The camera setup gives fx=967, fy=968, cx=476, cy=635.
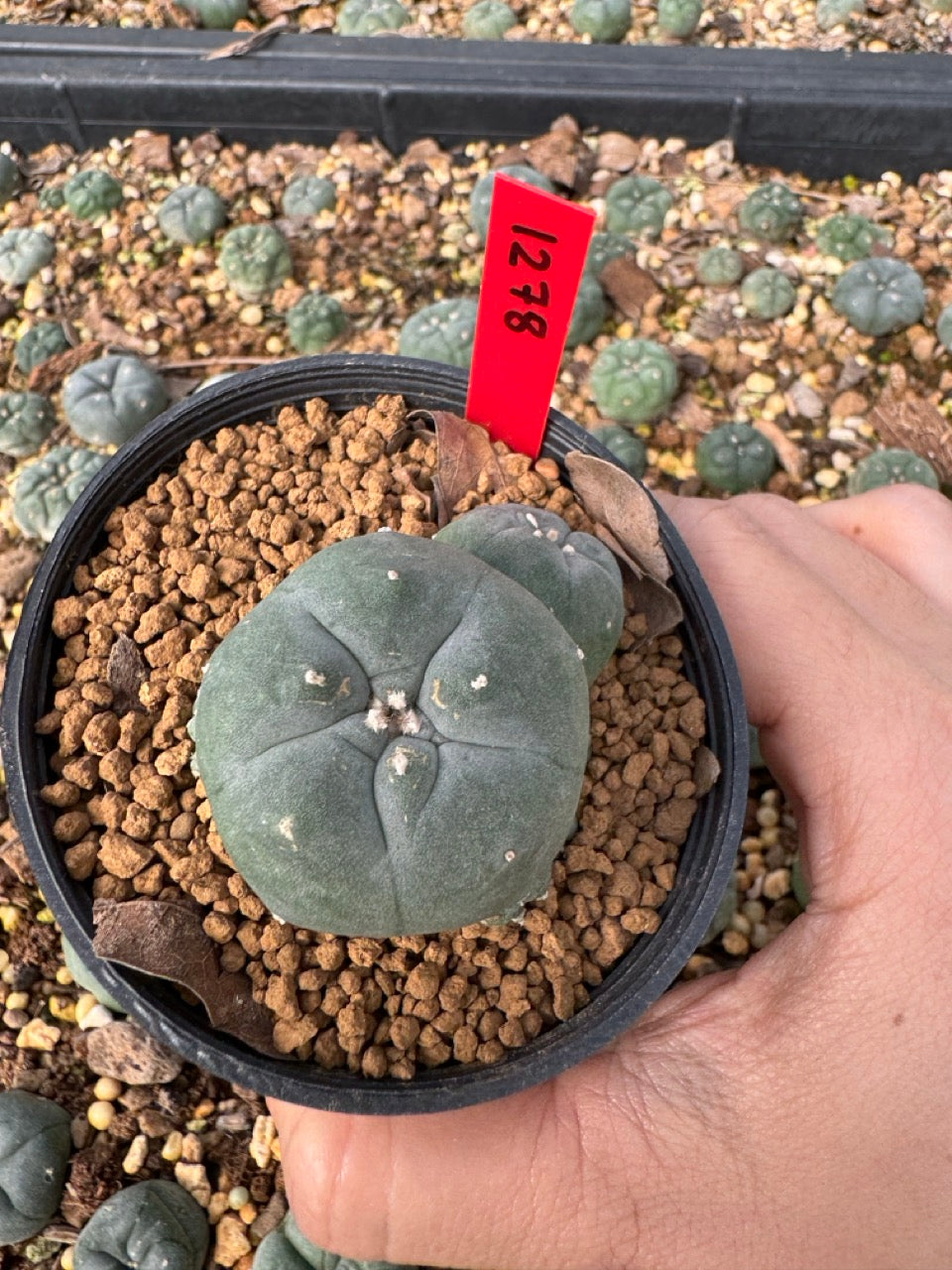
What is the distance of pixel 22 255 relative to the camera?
9.05 ft

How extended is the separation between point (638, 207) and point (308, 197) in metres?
0.96

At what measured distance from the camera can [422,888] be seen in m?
0.96

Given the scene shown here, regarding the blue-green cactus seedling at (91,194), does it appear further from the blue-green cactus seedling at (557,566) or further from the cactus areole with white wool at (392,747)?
the cactus areole with white wool at (392,747)

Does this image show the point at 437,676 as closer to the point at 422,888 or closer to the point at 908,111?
the point at 422,888

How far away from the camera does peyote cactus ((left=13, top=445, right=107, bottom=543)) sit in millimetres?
2279

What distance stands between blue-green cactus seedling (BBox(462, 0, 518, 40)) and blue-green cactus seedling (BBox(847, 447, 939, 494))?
6.37 feet

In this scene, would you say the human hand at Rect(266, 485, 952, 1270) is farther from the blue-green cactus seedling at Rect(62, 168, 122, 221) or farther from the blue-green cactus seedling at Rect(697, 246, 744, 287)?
the blue-green cactus seedling at Rect(62, 168, 122, 221)

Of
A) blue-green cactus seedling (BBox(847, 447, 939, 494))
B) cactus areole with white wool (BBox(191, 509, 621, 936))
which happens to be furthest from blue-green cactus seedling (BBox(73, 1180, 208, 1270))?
blue-green cactus seedling (BBox(847, 447, 939, 494))

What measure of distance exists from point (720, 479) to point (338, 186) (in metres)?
1.47

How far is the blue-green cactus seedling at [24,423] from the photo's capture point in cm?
247

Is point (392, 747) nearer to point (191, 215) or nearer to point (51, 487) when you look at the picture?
point (51, 487)

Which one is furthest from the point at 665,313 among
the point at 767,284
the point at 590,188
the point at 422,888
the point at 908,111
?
the point at 422,888

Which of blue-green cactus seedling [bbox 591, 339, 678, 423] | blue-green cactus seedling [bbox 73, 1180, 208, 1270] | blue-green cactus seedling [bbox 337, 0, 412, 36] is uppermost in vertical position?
blue-green cactus seedling [bbox 337, 0, 412, 36]

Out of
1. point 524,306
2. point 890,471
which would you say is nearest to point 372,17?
point 890,471
